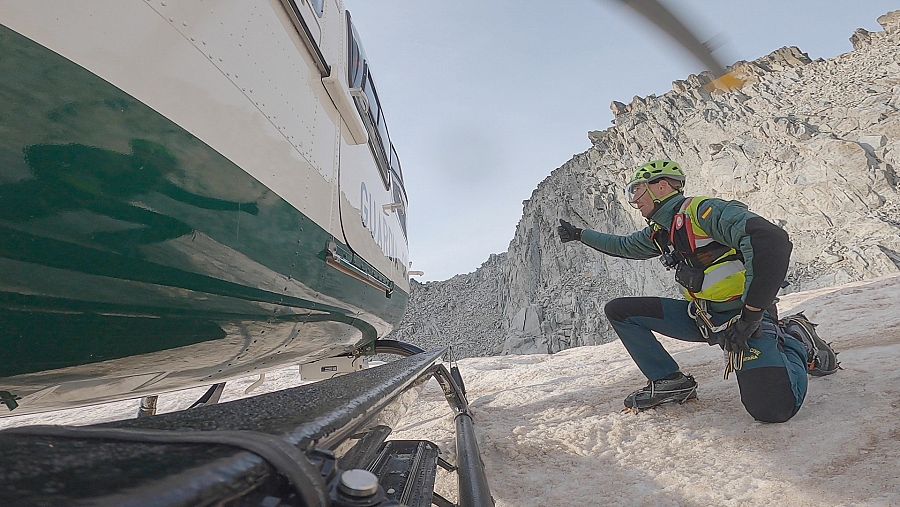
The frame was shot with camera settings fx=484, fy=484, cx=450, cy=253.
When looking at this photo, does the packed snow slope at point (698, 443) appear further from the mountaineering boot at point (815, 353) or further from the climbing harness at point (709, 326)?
the climbing harness at point (709, 326)

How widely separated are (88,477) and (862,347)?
4805mm

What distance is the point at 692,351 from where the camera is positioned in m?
5.22

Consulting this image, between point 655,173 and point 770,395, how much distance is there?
145 cm

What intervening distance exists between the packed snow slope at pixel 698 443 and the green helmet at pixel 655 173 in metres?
1.45

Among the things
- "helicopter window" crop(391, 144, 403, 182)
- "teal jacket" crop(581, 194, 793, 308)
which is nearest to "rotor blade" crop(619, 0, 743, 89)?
"teal jacket" crop(581, 194, 793, 308)

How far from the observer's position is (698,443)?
2498 mm

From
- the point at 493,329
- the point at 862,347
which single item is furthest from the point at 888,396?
the point at 493,329

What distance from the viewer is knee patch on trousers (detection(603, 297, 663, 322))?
3275 millimetres

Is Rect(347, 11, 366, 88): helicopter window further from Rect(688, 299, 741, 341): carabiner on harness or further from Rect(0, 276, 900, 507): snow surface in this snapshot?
Rect(688, 299, 741, 341): carabiner on harness

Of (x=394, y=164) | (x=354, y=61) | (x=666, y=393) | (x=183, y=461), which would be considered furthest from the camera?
(x=394, y=164)

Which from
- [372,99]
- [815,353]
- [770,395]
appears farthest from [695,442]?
[372,99]

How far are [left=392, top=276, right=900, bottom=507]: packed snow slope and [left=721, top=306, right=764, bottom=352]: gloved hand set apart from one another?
0.41 meters

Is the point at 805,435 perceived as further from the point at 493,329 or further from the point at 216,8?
the point at 493,329

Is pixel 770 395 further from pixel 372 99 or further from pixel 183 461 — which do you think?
pixel 372 99
